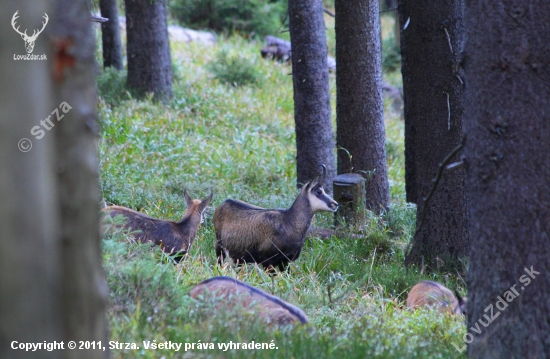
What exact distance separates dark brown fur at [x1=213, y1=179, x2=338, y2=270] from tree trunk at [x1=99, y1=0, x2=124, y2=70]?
8.56 metres

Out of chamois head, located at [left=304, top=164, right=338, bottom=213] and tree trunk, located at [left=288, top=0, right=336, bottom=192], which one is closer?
chamois head, located at [left=304, top=164, right=338, bottom=213]

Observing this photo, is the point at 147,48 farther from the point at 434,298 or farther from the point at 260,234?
the point at 434,298

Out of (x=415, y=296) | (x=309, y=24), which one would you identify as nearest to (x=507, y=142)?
(x=415, y=296)

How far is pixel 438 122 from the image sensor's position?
304 inches

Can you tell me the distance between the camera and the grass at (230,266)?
4.44 m

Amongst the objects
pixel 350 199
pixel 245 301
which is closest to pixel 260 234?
pixel 350 199

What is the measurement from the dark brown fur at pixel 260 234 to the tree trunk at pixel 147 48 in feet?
23.5

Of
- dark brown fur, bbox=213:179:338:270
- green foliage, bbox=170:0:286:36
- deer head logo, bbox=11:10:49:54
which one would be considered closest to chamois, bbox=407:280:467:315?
dark brown fur, bbox=213:179:338:270

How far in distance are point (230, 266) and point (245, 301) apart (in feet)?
6.78

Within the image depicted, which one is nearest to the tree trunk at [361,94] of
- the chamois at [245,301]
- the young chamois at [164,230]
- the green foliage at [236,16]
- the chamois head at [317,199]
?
A: the chamois head at [317,199]

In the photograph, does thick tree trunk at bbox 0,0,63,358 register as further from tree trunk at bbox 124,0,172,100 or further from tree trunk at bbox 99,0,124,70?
tree trunk at bbox 99,0,124,70

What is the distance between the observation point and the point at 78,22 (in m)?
2.61

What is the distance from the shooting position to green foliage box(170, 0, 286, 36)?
22719 millimetres

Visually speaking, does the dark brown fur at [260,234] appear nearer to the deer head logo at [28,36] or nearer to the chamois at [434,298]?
the chamois at [434,298]
